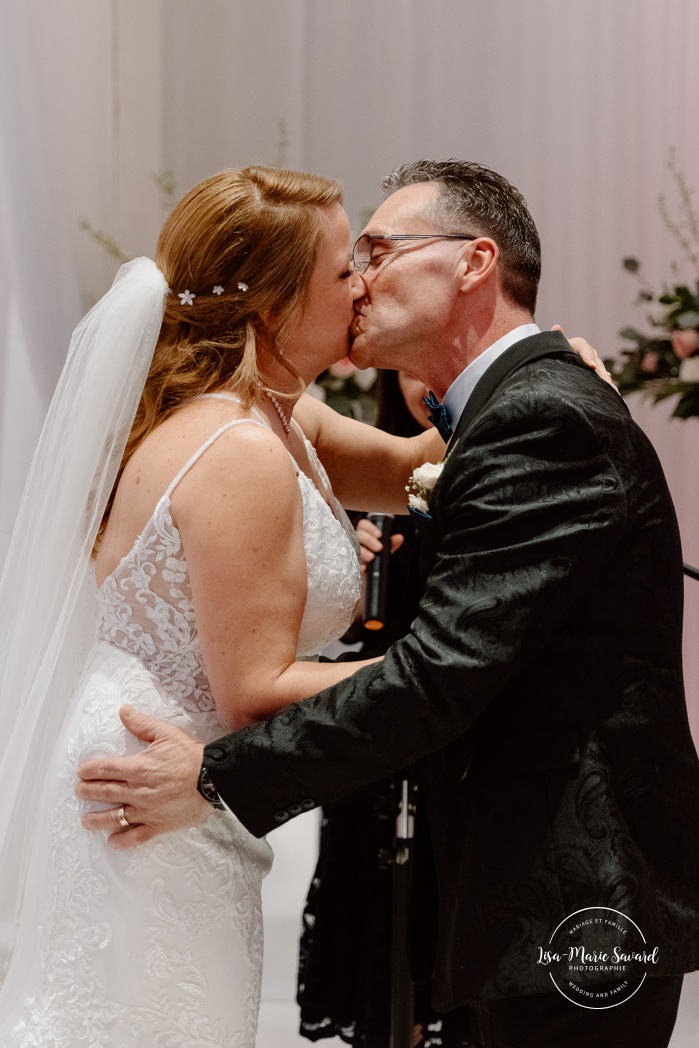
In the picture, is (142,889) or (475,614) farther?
(142,889)

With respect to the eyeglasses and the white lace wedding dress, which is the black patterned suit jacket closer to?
the white lace wedding dress

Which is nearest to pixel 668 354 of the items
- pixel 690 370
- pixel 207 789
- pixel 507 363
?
pixel 690 370

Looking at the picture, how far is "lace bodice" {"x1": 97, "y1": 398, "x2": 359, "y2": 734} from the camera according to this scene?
206 centimetres

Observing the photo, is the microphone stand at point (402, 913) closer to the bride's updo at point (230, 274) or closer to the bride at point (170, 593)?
the bride at point (170, 593)

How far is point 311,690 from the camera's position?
1.96m

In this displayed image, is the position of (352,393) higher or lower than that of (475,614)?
lower

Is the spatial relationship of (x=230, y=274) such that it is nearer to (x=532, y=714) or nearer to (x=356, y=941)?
(x=532, y=714)

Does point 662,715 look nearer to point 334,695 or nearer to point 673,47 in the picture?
point 334,695

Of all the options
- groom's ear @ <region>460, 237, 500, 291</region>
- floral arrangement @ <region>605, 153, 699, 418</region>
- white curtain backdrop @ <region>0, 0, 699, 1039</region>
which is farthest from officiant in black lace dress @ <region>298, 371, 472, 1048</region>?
white curtain backdrop @ <region>0, 0, 699, 1039</region>

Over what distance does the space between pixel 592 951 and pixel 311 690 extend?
2.05ft

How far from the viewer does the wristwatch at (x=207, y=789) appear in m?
1.93

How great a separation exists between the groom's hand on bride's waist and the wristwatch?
0.10ft

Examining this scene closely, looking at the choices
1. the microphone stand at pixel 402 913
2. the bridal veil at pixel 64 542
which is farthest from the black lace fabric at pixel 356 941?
the bridal veil at pixel 64 542

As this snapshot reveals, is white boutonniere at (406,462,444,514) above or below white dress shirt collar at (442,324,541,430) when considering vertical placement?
below
